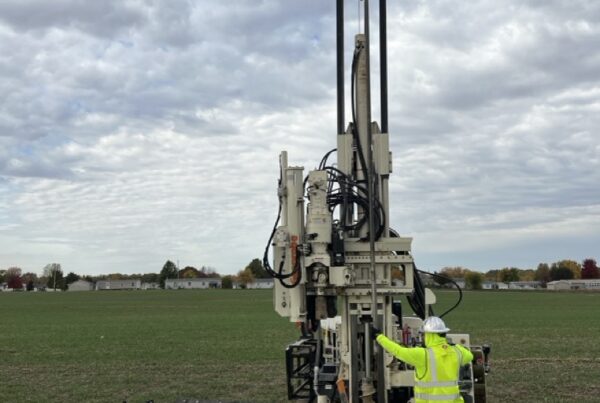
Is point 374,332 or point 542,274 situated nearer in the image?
point 374,332

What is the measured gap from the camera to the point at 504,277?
594 feet

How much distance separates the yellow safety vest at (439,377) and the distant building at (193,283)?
17693 centimetres

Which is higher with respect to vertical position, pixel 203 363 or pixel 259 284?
pixel 259 284

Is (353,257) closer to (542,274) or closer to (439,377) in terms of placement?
(439,377)

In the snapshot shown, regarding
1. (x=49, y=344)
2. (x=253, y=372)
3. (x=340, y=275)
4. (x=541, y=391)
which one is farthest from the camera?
(x=49, y=344)

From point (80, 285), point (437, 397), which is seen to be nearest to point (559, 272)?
point (80, 285)

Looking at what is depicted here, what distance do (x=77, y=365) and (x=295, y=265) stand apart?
13925mm

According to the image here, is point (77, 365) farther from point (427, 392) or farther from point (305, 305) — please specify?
point (427, 392)

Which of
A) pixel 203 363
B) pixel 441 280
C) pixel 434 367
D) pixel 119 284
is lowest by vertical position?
pixel 203 363

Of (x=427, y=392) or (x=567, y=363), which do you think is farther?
(x=567, y=363)

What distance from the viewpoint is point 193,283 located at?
18688 cm

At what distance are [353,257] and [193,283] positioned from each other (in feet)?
600

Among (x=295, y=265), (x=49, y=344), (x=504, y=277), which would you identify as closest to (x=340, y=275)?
(x=295, y=265)

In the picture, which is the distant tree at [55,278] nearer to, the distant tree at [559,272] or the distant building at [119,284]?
the distant building at [119,284]
